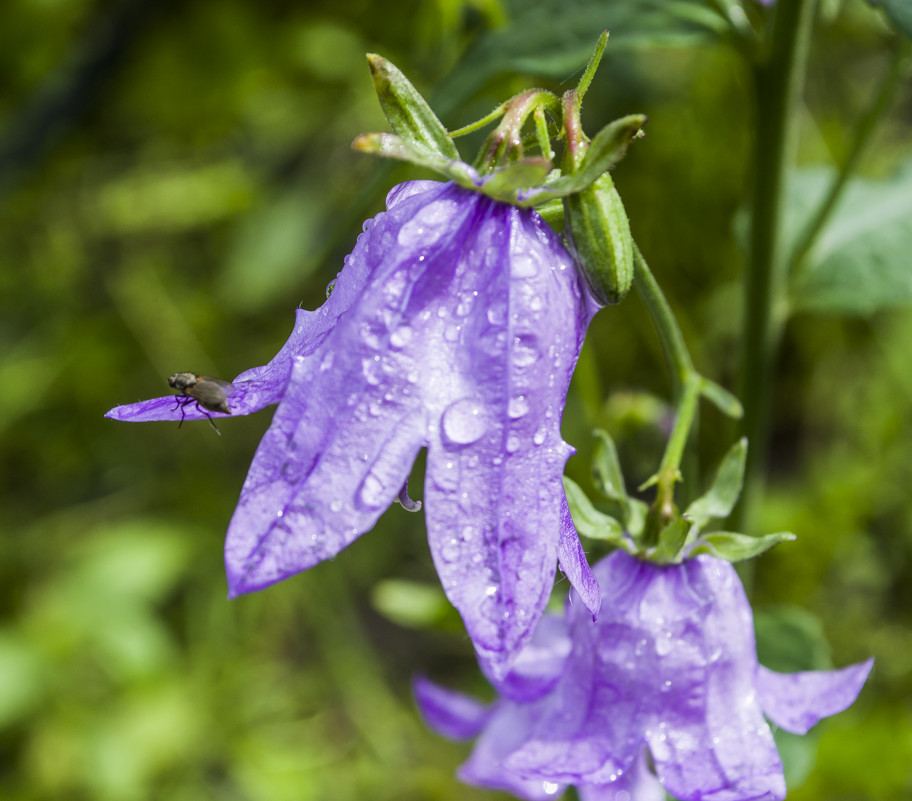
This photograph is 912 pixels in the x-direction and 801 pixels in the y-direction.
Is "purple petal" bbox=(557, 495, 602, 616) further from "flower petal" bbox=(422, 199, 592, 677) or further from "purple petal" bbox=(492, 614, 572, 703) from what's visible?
"purple petal" bbox=(492, 614, 572, 703)

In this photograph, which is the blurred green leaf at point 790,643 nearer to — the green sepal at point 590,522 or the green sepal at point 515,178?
the green sepal at point 590,522

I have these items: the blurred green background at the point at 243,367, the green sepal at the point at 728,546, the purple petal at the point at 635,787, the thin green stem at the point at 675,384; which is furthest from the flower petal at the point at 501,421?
the blurred green background at the point at 243,367

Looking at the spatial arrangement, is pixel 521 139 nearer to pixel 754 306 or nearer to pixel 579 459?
pixel 754 306

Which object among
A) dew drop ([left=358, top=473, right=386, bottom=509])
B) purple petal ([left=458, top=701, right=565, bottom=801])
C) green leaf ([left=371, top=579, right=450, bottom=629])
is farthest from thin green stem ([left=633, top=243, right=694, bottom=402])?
green leaf ([left=371, top=579, right=450, bottom=629])

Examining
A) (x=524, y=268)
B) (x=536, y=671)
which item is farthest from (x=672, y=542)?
(x=524, y=268)

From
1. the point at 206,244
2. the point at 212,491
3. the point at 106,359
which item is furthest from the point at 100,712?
the point at 206,244

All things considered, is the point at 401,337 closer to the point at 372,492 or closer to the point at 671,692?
the point at 372,492
